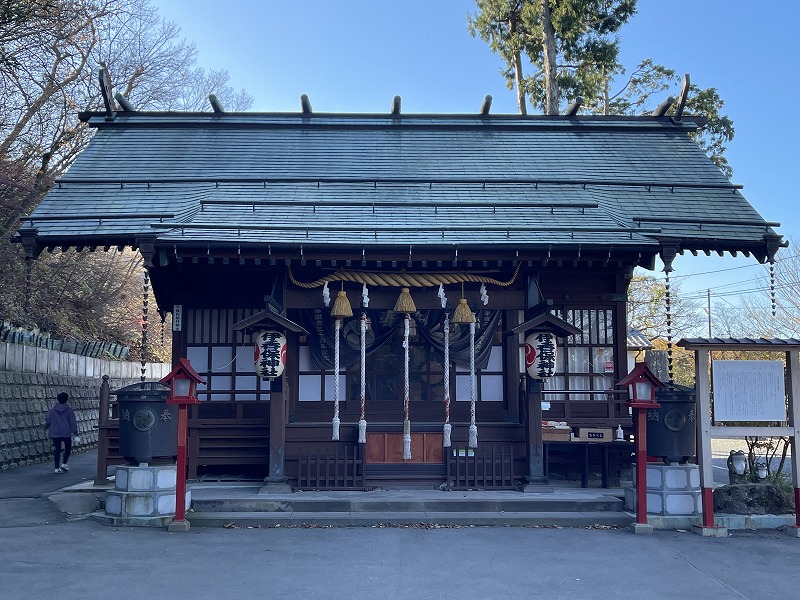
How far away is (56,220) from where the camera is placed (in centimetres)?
1162

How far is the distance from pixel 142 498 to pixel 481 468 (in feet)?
16.7

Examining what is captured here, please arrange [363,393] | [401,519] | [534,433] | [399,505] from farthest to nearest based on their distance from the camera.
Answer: [534,433] → [363,393] → [399,505] → [401,519]

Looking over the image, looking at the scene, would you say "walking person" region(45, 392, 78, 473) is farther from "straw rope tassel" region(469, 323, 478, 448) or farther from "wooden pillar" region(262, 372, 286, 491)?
"straw rope tassel" region(469, 323, 478, 448)

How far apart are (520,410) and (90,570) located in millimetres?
6943

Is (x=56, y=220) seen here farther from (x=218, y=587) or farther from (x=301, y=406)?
(x=218, y=587)

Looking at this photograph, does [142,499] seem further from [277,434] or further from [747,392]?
[747,392]

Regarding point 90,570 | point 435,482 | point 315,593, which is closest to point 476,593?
point 315,593

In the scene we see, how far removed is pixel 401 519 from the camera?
9758 millimetres

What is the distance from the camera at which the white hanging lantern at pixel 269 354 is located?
35.1 ft

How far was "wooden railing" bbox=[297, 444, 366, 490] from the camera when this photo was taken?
36.5 feet

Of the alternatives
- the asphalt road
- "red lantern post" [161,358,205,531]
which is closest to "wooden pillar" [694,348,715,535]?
the asphalt road

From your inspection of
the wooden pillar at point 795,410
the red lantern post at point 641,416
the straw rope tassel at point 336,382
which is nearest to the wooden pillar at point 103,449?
the straw rope tassel at point 336,382

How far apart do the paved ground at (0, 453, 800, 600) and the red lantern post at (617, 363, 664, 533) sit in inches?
12.2

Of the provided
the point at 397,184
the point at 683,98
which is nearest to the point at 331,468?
the point at 397,184
